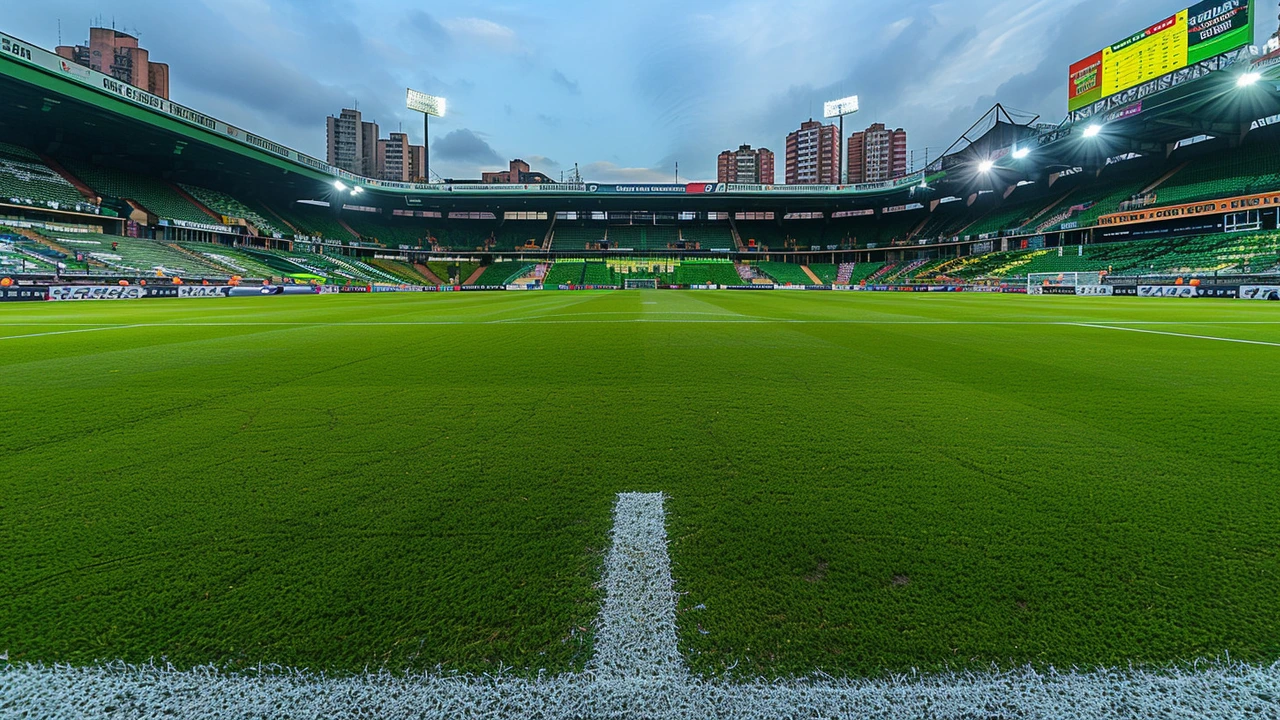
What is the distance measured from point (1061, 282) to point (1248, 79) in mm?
12375

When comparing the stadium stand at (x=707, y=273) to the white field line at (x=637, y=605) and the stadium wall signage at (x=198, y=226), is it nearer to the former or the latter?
the stadium wall signage at (x=198, y=226)

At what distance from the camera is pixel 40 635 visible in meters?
1.18

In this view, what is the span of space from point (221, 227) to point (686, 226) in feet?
152

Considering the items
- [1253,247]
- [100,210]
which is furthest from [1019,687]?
[100,210]

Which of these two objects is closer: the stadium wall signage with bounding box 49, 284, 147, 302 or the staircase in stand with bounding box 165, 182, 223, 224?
the stadium wall signage with bounding box 49, 284, 147, 302

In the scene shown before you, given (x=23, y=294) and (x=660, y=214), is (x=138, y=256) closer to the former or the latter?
(x=23, y=294)

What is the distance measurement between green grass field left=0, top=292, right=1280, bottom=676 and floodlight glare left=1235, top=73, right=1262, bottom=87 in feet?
124

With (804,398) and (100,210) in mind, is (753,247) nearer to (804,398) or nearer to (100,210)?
(100,210)

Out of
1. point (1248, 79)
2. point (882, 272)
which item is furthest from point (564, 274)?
point (1248, 79)

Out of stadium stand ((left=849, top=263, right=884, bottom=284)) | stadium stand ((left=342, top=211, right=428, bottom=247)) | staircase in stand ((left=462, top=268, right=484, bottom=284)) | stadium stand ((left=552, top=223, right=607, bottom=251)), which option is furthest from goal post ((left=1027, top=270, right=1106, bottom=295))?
stadium stand ((left=342, top=211, right=428, bottom=247))

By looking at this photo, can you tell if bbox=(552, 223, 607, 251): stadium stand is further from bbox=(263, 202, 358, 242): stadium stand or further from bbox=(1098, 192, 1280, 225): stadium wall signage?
bbox=(1098, 192, 1280, 225): stadium wall signage

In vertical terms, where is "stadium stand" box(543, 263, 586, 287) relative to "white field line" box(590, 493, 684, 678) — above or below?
above

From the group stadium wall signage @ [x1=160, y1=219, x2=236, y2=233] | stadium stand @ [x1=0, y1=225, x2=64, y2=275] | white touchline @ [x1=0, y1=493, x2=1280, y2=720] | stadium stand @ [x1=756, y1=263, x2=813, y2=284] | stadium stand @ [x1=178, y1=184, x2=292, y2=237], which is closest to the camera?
white touchline @ [x1=0, y1=493, x2=1280, y2=720]

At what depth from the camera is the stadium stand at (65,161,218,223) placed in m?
36.5
